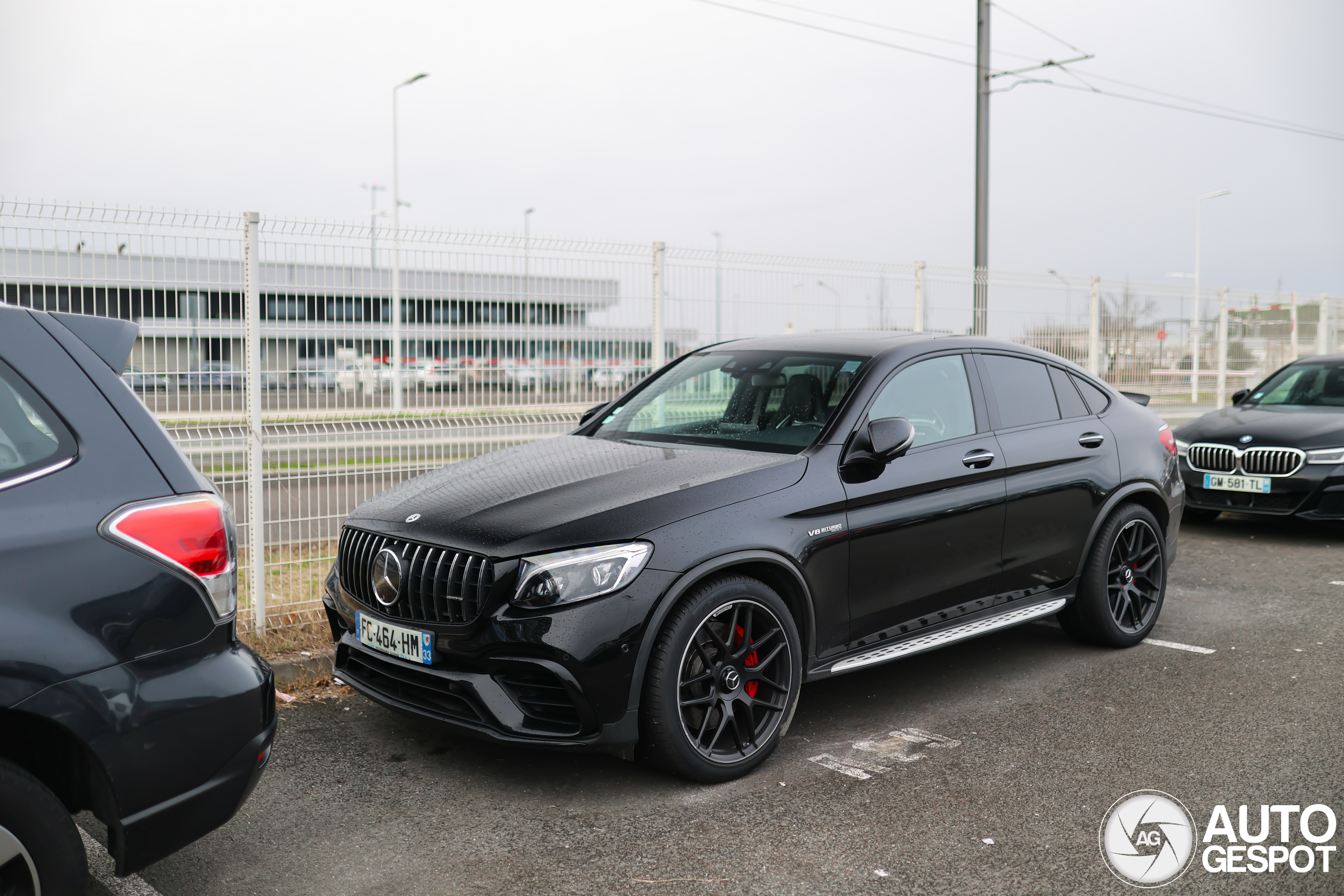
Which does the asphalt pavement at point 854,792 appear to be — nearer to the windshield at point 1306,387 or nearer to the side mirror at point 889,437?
the side mirror at point 889,437

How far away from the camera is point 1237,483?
868 centimetres

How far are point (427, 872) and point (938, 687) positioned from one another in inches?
106

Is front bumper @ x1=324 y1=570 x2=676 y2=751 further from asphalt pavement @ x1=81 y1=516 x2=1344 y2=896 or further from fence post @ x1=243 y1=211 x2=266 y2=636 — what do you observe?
fence post @ x1=243 y1=211 x2=266 y2=636

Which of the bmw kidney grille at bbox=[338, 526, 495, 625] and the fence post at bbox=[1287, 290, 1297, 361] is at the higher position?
the fence post at bbox=[1287, 290, 1297, 361]

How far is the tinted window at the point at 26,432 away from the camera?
2.35 metres

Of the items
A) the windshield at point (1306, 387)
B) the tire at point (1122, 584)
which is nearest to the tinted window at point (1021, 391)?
the tire at point (1122, 584)

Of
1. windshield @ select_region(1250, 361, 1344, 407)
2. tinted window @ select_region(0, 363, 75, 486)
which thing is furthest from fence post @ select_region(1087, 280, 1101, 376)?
tinted window @ select_region(0, 363, 75, 486)

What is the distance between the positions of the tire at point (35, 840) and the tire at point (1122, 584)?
15.0 feet

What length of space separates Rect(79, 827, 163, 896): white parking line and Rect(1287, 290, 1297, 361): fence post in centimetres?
1734

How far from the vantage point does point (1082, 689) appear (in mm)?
4926

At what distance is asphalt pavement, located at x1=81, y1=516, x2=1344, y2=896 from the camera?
10.4 ft

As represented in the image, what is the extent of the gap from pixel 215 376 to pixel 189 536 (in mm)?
3411

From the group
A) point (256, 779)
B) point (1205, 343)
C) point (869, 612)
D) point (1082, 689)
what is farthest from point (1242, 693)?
point (1205, 343)

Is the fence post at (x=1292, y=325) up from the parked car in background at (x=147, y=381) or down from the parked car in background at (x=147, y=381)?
up
